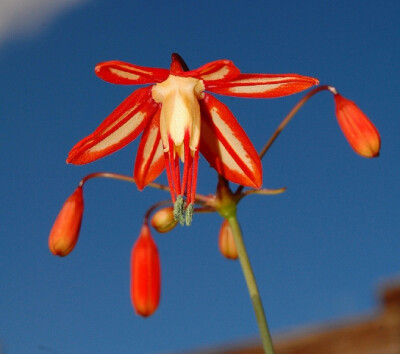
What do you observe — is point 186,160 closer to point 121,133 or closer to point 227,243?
point 121,133

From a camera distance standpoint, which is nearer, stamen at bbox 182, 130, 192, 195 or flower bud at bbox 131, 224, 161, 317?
stamen at bbox 182, 130, 192, 195

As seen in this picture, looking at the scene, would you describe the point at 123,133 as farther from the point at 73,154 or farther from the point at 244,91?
the point at 244,91

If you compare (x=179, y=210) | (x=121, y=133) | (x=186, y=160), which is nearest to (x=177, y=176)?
(x=186, y=160)

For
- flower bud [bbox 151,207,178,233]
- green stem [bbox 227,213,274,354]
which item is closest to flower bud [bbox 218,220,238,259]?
flower bud [bbox 151,207,178,233]

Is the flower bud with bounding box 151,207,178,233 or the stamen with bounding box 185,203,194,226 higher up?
the flower bud with bounding box 151,207,178,233

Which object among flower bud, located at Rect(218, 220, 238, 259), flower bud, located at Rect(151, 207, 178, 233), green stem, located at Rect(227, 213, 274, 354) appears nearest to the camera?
green stem, located at Rect(227, 213, 274, 354)

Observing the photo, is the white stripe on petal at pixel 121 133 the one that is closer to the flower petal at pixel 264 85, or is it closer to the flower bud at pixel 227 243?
the flower petal at pixel 264 85

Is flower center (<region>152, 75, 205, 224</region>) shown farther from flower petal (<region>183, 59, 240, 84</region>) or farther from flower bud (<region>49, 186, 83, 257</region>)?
flower bud (<region>49, 186, 83, 257</region>)
